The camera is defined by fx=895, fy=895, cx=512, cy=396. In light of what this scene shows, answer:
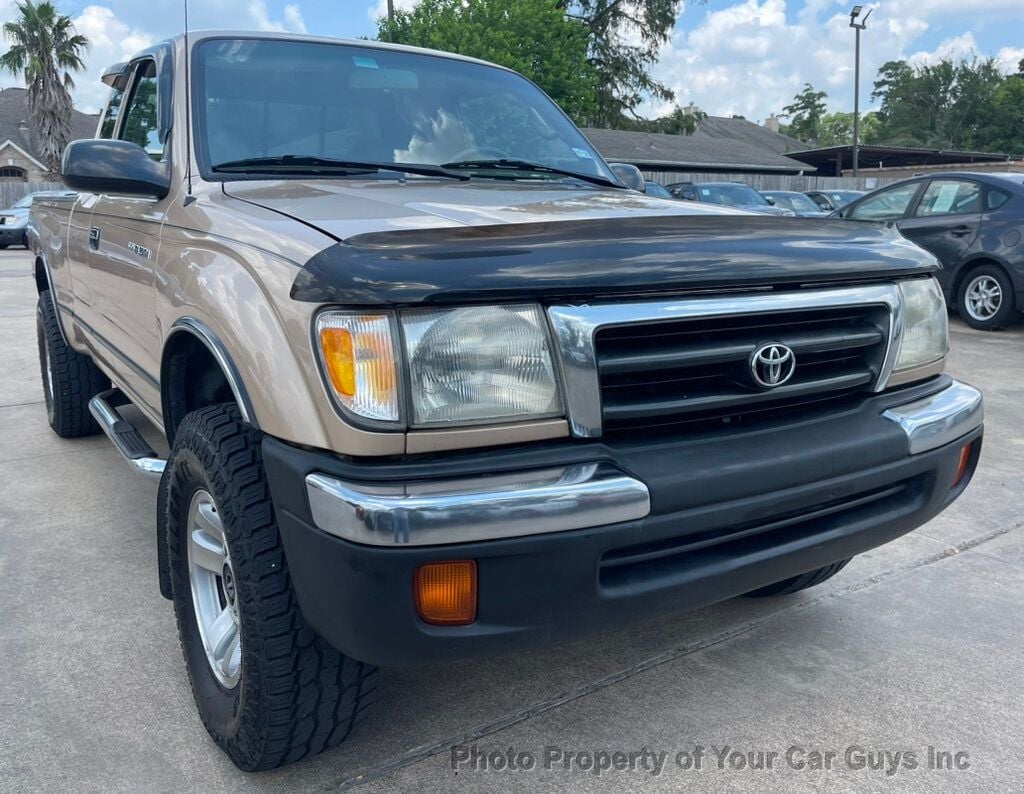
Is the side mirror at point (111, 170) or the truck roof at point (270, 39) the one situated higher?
the truck roof at point (270, 39)

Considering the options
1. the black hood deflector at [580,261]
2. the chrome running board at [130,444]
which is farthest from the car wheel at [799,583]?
the chrome running board at [130,444]

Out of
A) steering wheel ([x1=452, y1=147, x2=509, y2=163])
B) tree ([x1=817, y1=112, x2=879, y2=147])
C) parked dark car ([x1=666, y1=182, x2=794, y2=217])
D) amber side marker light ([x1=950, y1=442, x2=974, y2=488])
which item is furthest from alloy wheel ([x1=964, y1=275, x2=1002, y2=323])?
tree ([x1=817, y1=112, x2=879, y2=147])

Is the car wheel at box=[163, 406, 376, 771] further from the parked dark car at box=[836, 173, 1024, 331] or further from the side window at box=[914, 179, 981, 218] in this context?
the side window at box=[914, 179, 981, 218]

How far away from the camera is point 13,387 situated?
20.9 ft

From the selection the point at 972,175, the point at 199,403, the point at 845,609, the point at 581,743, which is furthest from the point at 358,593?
the point at 972,175

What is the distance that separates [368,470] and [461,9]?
3245cm

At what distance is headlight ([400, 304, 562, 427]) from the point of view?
1.69 m

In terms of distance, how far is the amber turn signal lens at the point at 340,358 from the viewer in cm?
167

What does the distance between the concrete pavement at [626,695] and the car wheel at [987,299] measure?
566cm

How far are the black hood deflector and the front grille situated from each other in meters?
0.09

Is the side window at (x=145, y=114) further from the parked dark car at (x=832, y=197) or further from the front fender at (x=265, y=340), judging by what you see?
the parked dark car at (x=832, y=197)

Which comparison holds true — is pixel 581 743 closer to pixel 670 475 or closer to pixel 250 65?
pixel 670 475

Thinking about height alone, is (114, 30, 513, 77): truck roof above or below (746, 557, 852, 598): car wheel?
above

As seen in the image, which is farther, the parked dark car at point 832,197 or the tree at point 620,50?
the tree at point 620,50
